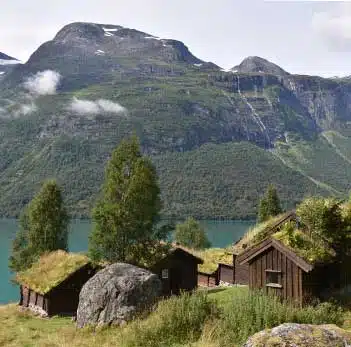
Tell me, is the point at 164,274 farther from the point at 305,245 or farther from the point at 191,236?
the point at 191,236

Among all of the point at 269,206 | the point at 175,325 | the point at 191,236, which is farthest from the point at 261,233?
the point at 191,236

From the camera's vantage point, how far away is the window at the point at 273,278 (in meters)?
22.5

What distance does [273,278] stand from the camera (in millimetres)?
22953

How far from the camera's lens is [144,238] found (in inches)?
1384

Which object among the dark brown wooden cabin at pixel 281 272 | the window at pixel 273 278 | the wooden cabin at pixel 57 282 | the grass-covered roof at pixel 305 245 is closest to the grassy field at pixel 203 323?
the dark brown wooden cabin at pixel 281 272

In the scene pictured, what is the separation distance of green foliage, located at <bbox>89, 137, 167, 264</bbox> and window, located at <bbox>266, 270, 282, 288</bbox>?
13.3m

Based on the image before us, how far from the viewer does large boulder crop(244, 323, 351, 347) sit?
8.96 m

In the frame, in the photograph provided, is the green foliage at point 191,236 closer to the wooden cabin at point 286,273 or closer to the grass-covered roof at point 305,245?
the grass-covered roof at point 305,245

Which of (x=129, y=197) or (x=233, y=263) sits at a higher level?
(x=129, y=197)

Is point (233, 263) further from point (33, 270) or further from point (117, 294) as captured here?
point (117, 294)

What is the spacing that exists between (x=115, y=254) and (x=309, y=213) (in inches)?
637

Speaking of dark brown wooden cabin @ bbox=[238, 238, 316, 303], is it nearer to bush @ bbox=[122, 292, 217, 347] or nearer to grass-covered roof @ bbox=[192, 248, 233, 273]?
bush @ bbox=[122, 292, 217, 347]

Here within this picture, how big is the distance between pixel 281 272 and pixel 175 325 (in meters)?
9.43

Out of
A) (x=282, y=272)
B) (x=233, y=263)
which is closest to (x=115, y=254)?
(x=233, y=263)
